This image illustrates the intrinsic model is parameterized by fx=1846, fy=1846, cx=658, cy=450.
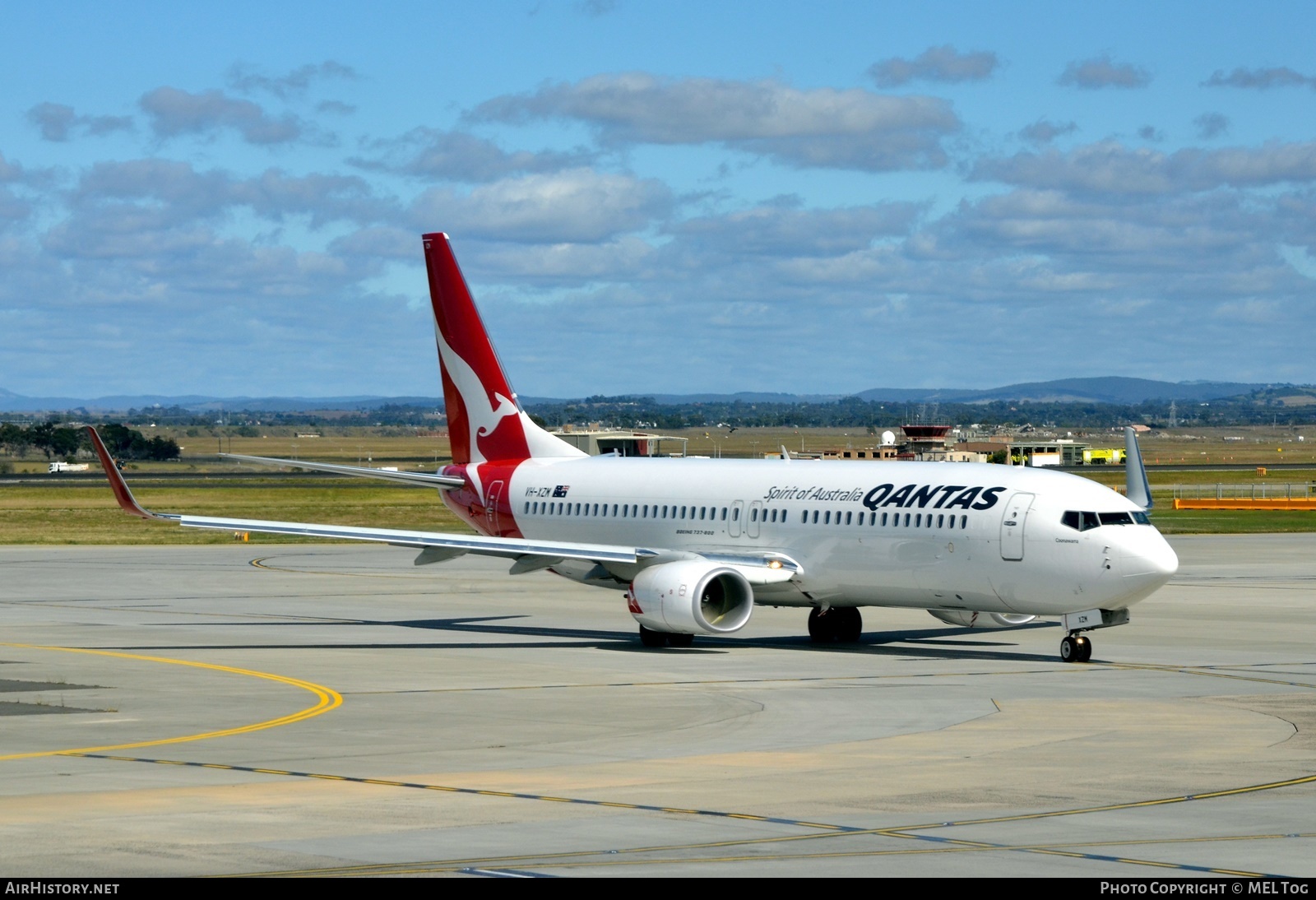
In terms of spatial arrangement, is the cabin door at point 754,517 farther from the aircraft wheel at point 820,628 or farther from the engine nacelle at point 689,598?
the aircraft wheel at point 820,628

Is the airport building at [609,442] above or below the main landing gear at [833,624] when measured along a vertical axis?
above

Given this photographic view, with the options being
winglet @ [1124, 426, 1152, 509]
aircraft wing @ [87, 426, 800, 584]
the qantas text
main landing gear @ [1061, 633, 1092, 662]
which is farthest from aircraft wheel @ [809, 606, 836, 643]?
winglet @ [1124, 426, 1152, 509]

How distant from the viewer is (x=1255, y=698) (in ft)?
105

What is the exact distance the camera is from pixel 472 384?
2053 inches

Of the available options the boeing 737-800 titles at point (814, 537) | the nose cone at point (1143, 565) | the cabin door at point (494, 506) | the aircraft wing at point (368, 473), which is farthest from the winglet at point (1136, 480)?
the aircraft wing at point (368, 473)

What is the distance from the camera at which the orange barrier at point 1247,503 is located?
11444cm

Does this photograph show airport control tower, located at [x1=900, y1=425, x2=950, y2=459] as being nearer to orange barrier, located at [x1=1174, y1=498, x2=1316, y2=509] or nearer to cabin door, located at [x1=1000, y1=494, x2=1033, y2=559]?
orange barrier, located at [x1=1174, y1=498, x2=1316, y2=509]

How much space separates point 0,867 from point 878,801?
9657 mm

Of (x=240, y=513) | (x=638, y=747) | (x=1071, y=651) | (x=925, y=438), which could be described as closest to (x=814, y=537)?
(x=1071, y=651)

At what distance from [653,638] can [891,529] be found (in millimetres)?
6024

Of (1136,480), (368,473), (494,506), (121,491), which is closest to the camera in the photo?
(121,491)

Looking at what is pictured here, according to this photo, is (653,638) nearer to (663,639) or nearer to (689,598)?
(663,639)

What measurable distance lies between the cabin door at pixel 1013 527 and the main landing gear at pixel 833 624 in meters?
6.08

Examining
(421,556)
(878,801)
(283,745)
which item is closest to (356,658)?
(421,556)
